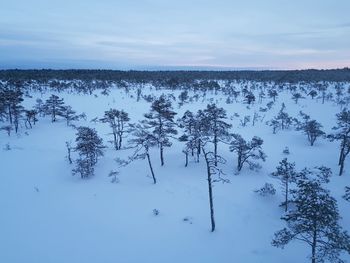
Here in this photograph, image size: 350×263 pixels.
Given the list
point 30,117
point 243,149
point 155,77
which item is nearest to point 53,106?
point 30,117

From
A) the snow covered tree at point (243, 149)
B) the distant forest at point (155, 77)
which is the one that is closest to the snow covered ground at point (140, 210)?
the snow covered tree at point (243, 149)

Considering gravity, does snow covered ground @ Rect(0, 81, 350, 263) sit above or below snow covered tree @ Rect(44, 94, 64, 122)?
below

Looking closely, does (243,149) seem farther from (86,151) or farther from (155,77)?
(155,77)

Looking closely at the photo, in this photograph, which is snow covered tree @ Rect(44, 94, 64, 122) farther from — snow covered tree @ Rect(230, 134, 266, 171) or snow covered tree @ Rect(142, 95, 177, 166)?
snow covered tree @ Rect(230, 134, 266, 171)

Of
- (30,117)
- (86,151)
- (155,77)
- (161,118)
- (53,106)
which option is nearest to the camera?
(161,118)

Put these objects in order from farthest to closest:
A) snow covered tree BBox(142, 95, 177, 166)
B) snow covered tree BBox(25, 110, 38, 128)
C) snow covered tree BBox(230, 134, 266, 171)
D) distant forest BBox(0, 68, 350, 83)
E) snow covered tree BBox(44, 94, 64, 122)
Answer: distant forest BBox(0, 68, 350, 83)
snow covered tree BBox(44, 94, 64, 122)
snow covered tree BBox(25, 110, 38, 128)
snow covered tree BBox(230, 134, 266, 171)
snow covered tree BBox(142, 95, 177, 166)

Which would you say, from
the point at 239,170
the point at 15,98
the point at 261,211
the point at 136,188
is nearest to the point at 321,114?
the point at 239,170

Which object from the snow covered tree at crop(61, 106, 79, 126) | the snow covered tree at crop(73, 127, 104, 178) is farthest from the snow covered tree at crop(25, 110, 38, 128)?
the snow covered tree at crop(73, 127, 104, 178)

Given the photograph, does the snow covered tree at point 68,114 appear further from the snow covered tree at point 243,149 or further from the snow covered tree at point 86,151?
the snow covered tree at point 243,149

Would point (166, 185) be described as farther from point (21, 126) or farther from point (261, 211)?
point (21, 126)
